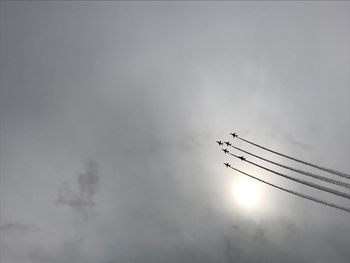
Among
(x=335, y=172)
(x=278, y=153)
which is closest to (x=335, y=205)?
(x=335, y=172)

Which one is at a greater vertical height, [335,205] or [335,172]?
[335,172]

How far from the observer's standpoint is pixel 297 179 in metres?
178

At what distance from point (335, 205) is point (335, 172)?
12.6 metres

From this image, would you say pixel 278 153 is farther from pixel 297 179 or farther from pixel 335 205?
pixel 335 205

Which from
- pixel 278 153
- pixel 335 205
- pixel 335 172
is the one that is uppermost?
pixel 278 153

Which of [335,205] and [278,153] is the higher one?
[278,153]

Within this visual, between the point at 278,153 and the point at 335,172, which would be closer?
the point at 335,172

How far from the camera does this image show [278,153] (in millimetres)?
183875

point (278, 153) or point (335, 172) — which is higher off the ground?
point (278, 153)

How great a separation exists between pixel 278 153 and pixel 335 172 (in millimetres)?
24051

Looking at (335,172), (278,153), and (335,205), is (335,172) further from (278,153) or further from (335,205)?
(278,153)

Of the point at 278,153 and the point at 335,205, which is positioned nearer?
the point at 335,205

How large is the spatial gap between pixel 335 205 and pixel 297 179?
56.7 feet

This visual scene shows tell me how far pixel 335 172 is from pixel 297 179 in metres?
15.0
